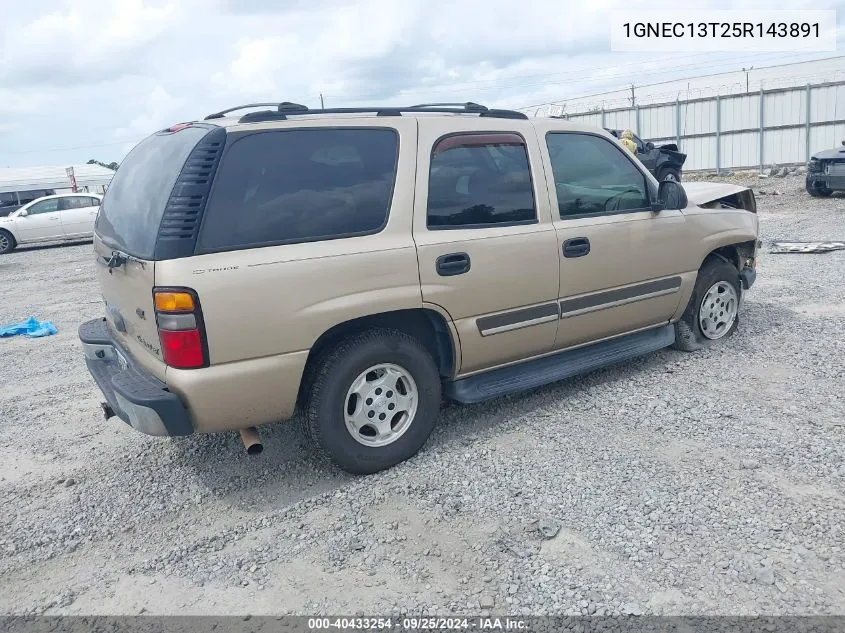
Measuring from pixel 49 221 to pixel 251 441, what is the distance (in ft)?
58.6

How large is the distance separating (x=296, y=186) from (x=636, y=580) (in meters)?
2.35

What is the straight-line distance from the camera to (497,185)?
4.18 m

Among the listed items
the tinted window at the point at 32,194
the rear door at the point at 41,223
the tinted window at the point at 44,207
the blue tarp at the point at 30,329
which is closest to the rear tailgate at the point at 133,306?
the blue tarp at the point at 30,329

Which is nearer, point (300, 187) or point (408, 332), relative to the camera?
point (300, 187)

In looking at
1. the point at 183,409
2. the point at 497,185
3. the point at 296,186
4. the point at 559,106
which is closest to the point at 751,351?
the point at 497,185

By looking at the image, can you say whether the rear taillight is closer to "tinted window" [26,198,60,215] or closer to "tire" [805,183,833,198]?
"tire" [805,183,833,198]

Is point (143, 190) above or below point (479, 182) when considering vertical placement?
above

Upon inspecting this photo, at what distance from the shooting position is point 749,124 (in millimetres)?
22422

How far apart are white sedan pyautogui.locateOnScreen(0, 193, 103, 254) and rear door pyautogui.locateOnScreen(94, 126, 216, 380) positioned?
626 inches

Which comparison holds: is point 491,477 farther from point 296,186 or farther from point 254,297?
point 296,186

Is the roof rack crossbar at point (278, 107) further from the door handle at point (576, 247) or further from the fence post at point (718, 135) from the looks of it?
the fence post at point (718, 135)

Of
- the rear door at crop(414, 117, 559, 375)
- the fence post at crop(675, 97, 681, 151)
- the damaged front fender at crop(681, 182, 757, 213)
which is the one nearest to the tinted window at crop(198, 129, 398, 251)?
the rear door at crop(414, 117, 559, 375)

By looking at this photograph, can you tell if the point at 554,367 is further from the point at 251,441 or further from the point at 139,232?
the point at 139,232

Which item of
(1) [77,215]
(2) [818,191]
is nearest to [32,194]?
(1) [77,215]
